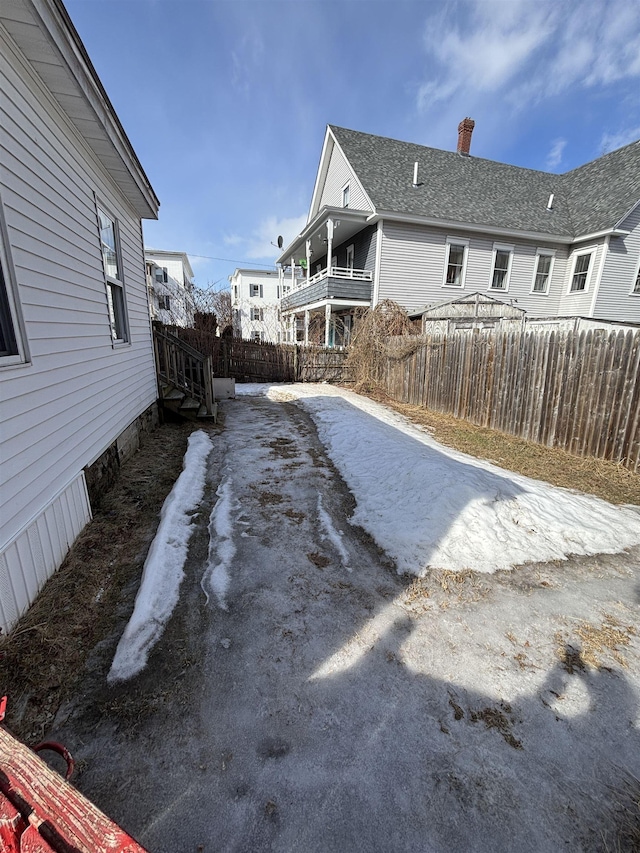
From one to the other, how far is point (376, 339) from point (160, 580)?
1055 centimetres

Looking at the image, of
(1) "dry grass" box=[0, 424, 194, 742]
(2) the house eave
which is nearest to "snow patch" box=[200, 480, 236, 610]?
(1) "dry grass" box=[0, 424, 194, 742]

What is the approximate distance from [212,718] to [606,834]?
1.66m

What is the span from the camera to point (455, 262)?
48.0 ft

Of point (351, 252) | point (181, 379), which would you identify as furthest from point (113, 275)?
point (351, 252)

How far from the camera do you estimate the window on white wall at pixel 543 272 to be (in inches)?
598

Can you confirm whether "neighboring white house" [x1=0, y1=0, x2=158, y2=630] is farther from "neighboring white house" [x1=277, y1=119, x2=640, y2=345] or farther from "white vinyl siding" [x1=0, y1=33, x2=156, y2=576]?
"neighboring white house" [x1=277, y1=119, x2=640, y2=345]

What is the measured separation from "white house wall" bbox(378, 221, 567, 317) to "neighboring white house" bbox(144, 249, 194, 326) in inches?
517

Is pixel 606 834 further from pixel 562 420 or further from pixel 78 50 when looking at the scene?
pixel 78 50

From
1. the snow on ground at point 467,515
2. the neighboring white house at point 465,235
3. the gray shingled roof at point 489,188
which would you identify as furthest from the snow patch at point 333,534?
the gray shingled roof at point 489,188

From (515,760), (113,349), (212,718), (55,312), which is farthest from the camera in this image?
(113,349)

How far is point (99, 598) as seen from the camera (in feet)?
8.50

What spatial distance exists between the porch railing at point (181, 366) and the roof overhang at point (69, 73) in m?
3.26

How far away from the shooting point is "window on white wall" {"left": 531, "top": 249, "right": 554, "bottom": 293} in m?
15.2

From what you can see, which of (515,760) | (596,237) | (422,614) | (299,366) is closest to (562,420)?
(422,614)
